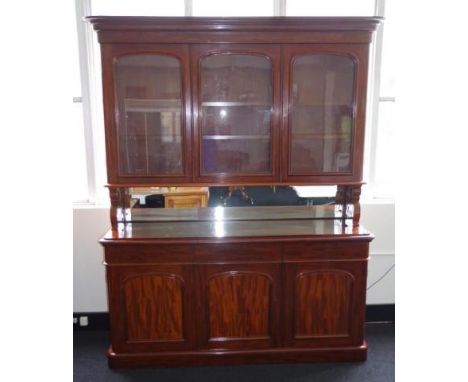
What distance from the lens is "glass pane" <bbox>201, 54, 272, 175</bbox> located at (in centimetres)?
207

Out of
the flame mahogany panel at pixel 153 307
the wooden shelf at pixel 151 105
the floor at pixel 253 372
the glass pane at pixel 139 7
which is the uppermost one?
the glass pane at pixel 139 7

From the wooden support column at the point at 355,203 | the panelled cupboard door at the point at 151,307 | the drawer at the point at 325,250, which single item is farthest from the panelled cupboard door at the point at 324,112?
the panelled cupboard door at the point at 151,307

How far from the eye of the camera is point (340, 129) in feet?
7.07

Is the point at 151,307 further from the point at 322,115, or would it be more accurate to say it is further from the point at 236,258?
the point at 322,115

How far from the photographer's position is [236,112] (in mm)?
2139

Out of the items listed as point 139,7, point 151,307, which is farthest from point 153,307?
point 139,7

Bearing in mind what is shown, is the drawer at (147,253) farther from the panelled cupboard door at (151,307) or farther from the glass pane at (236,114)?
the glass pane at (236,114)

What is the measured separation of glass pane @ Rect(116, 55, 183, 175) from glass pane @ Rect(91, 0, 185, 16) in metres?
0.68

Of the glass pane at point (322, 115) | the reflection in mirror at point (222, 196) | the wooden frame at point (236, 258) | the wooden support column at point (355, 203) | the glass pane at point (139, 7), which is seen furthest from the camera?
the glass pane at point (139, 7)

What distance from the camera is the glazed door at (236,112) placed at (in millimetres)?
2027

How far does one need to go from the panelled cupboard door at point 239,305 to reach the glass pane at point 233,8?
1.70m
